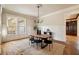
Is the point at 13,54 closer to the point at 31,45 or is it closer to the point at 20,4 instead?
the point at 31,45

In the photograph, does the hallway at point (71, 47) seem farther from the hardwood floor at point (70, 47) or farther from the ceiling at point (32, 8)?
the ceiling at point (32, 8)

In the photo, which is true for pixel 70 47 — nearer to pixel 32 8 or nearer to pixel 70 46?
pixel 70 46

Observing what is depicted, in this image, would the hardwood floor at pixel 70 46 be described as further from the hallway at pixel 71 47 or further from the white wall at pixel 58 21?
the white wall at pixel 58 21

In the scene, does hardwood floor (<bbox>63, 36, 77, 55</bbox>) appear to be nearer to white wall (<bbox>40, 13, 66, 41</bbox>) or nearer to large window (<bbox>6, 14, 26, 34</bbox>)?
white wall (<bbox>40, 13, 66, 41</bbox>)

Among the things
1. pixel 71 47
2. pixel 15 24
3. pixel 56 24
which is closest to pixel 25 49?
pixel 15 24

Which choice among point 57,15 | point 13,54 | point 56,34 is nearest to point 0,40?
point 13,54

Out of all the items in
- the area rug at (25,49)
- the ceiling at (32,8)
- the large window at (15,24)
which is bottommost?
the area rug at (25,49)

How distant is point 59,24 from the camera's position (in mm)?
1903

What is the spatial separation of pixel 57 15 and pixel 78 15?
0.44 meters

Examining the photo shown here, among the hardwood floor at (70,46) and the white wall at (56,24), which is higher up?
the white wall at (56,24)

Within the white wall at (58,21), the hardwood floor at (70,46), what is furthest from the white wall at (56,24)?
the hardwood floor at (70,46)

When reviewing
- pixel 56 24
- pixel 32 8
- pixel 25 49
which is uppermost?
pixel 32 8

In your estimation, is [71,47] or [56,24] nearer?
[71,47]

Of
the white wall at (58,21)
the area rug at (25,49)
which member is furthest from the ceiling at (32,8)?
the area rug at (25,49)
